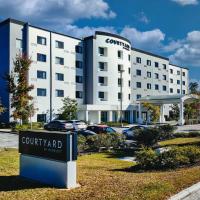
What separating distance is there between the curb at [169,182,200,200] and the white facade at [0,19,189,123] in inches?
1636

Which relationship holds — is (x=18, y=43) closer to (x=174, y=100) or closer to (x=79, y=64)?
(x=79, y=64)

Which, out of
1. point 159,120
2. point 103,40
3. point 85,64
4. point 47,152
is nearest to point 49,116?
point 85,64

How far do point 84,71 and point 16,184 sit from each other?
49.5m

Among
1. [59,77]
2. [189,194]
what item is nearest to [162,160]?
[189,194]

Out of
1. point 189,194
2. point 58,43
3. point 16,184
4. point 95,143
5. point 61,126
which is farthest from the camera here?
point 58,43

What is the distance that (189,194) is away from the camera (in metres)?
8.76

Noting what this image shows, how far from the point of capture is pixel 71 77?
55.7 m

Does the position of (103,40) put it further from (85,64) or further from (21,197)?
(21,197)

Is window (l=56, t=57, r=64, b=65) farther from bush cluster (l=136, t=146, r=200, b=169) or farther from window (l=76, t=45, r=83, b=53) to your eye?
bush cluster (l=136, t=146, r=200, b=169)

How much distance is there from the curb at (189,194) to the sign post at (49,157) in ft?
9.20

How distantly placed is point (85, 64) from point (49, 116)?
1247 cm

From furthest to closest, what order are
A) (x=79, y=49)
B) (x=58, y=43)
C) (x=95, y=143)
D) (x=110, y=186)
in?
(x=79, y=49) → (x=58, y=43) → (x=95, y=143) → (x=110, y=186)

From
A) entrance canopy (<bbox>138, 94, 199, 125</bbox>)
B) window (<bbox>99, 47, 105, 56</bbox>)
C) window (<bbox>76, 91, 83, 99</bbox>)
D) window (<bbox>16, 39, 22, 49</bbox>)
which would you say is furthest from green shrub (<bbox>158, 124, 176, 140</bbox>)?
window (<bbox>99, 47, 105, 56</bbox>)

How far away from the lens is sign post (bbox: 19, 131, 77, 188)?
9305mm
